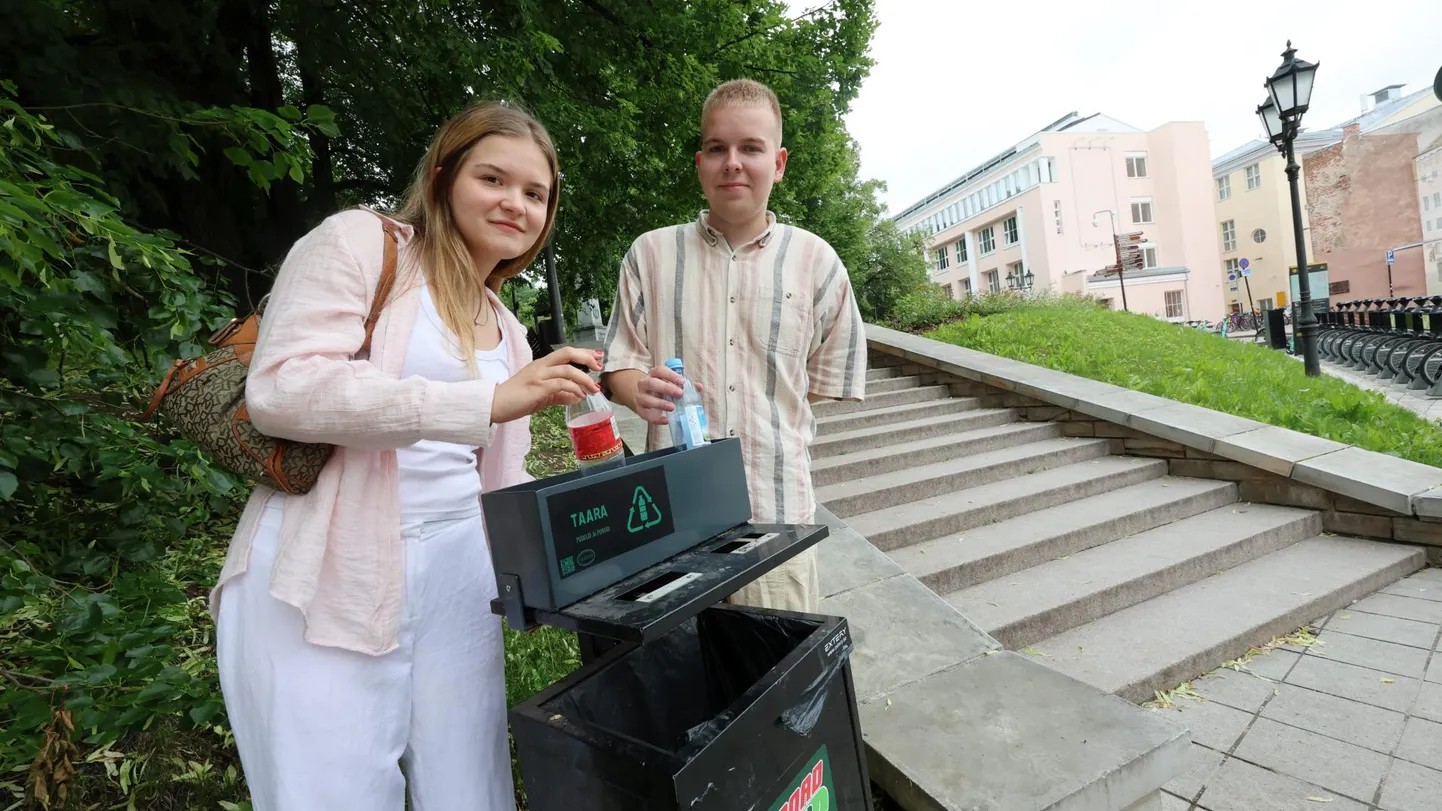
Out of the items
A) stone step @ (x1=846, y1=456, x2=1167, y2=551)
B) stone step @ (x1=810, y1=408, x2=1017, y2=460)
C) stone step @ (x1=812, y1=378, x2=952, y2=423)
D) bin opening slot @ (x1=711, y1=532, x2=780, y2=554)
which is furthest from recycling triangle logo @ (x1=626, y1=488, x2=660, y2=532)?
stone step @ (x1=812, y1=378, x2=952, y2=423)

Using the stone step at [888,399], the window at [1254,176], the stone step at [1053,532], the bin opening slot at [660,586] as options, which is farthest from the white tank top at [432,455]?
the window at [1254,176]

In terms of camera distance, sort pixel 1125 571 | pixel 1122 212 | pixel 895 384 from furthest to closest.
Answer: pixel 1122 212
pixel 895 384
pixel 1125 571

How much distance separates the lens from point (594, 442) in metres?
1.50

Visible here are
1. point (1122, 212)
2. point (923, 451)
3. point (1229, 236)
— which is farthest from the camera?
point (1229, 236)

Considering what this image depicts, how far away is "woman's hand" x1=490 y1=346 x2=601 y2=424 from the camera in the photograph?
50.4 inches

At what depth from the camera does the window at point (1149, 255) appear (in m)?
42.6

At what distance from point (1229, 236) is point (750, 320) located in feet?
177

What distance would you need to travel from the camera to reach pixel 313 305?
1.21 m

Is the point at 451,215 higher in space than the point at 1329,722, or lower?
higher

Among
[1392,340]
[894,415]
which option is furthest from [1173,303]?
[894,415]

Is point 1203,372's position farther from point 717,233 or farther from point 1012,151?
point 1012,151

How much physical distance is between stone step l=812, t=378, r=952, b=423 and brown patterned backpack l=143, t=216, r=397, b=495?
19.5 feet

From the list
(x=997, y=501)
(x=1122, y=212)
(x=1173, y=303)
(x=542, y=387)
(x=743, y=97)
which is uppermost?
(x=1122, y=212)

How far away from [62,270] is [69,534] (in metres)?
1.03
